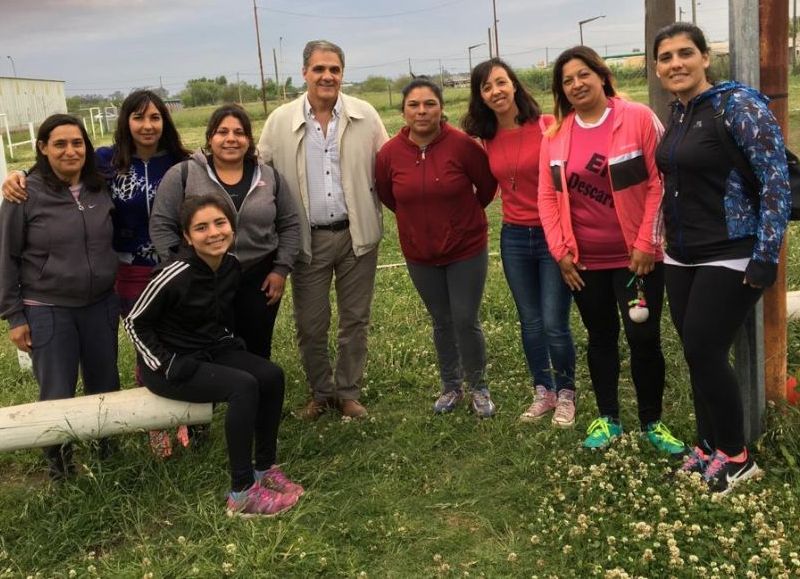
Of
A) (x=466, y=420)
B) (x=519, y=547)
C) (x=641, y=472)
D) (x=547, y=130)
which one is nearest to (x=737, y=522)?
(x=641, y=472)

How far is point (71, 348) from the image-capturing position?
12.9 feet

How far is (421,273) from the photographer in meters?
4.59

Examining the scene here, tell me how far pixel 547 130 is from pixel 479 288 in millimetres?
1067

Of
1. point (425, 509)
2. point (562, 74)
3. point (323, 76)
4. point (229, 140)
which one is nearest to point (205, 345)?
point (229, 140)

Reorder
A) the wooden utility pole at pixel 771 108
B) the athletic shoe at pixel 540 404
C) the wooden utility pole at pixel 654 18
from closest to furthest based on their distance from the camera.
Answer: the wooden utility pole at pixel 771 108
the athletic shoe at pixel 540 404
the wooden utility pole at pixel 654 18

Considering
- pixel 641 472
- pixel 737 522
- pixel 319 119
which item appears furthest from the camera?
pixel 319 119

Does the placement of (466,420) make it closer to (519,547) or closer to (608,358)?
(608,358)

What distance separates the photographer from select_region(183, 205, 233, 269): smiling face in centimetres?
364

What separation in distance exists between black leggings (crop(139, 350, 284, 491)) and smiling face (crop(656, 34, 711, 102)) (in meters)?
2.32

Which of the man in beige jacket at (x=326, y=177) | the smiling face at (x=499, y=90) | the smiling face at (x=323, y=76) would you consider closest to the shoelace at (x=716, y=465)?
the smiling face at (x=499, y=90)

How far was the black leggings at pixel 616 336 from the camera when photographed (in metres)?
3.74

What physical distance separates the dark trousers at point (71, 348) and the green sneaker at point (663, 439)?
9.62 feet

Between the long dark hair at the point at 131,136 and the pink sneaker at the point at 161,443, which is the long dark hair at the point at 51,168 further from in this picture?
the pink sneaker at the point at 161,443

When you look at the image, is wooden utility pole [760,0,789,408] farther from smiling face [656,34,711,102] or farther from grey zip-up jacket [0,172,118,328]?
grey zip-up jacket [0,172,118,328]
